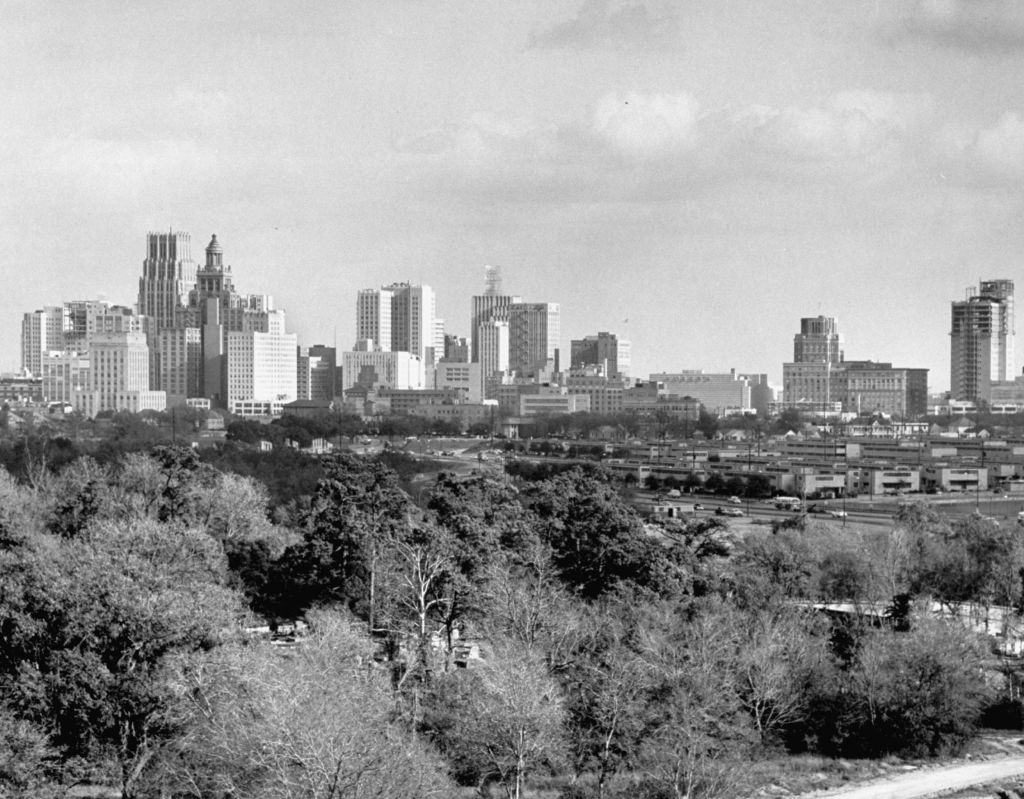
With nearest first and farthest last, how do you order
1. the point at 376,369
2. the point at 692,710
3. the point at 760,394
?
the point at 692,710 → the point at 376,369 → the point at 760,394

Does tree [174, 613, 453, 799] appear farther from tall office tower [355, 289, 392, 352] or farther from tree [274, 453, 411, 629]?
tall office tower [355, 289, 392, 352]

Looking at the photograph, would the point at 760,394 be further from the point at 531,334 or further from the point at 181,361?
the point at 181,361

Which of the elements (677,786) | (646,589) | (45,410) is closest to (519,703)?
(677,786)

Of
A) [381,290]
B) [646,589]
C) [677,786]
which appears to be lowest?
[677,786]

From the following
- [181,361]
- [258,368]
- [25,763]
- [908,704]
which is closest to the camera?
[25,763]

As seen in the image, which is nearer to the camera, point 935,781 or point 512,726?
point 512,726

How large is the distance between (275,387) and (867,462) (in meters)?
61.9

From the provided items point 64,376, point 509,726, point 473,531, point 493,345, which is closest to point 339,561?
point 473,531

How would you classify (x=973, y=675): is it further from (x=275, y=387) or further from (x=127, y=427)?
(x=275, y=387)

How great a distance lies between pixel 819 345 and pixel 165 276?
192ft

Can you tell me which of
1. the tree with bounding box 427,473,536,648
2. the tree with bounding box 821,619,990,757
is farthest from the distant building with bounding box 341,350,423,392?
the tree with bounding box 821,619,990,757

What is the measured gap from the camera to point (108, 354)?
3954 inches

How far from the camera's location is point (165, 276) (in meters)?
118

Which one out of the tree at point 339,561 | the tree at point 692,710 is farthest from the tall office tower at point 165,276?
the tree at point 692,710
